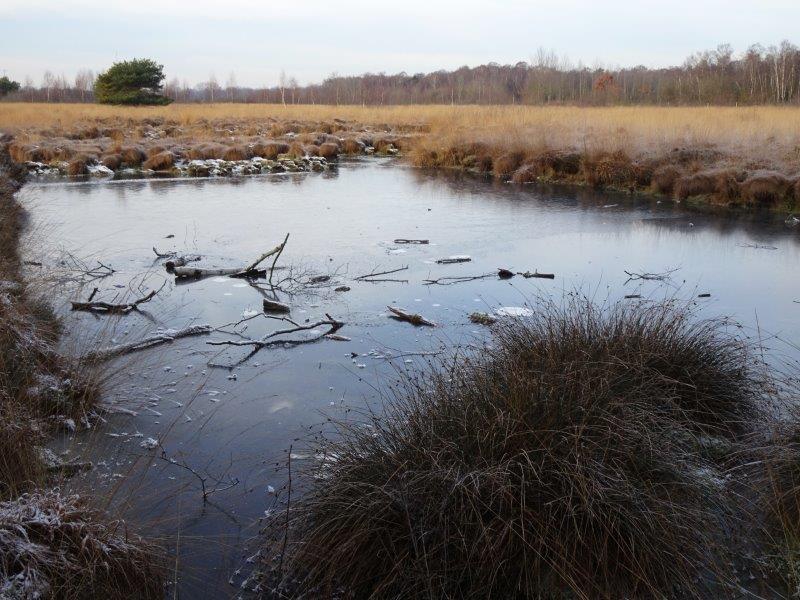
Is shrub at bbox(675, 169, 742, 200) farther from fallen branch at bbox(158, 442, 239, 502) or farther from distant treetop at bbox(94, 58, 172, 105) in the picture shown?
distant treetop at bbox(94, 58, 172, 105)

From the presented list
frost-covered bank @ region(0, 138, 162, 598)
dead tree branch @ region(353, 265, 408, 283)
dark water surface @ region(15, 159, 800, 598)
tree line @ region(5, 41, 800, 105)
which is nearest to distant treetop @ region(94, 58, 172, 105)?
tree line @ region(5, 41, 800, 105)

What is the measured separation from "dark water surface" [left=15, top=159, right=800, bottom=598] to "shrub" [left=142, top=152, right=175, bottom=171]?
284 centimetres

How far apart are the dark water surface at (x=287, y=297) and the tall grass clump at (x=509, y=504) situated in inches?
23.4

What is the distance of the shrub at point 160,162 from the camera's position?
69.6ft

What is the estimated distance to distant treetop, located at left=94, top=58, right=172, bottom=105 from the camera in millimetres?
45719

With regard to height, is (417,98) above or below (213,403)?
above

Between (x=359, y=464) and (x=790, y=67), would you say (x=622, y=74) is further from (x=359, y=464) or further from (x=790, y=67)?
(x=359, y=464)

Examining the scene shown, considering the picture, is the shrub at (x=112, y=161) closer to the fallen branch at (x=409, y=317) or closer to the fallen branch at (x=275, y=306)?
the fallen branch at (x=275, y=306)

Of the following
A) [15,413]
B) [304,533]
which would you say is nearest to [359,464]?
[304,533]

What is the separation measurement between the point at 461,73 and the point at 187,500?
8845 centimetres

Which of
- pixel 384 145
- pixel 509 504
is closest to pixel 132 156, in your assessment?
pixel 384 145

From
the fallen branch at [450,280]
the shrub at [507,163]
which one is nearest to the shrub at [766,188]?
the shrub at [507,163]

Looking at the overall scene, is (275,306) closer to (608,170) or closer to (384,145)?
(608,170)

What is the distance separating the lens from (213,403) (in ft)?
17.5
